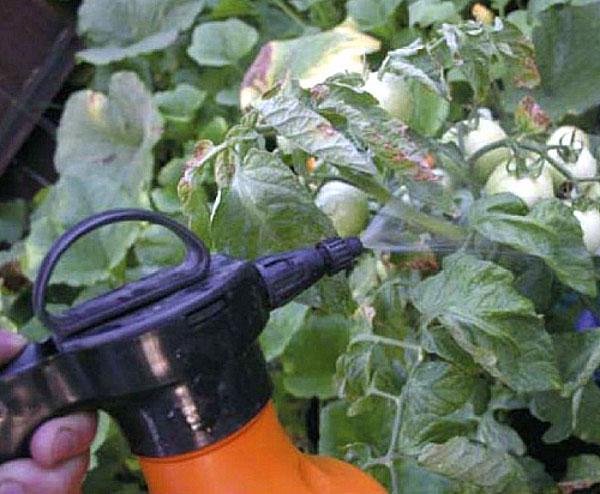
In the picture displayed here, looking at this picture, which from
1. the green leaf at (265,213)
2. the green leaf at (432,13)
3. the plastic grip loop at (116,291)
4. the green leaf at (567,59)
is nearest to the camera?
the plastic grip loop at (116,291)

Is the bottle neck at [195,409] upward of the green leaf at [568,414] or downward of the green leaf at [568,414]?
upward

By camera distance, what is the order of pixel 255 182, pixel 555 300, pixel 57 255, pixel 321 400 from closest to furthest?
pixel 57 255, pixel 255 182, pixel 555 300, pixel 321 400

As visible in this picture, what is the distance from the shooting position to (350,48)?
87cm

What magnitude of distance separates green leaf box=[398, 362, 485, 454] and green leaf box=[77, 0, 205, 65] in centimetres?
65

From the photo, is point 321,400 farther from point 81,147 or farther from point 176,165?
point 81,147

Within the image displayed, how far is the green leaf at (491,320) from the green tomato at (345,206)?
0.05m

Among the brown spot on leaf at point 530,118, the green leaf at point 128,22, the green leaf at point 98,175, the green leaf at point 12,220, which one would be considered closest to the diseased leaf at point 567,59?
the brown spot on leaf at point 530,118

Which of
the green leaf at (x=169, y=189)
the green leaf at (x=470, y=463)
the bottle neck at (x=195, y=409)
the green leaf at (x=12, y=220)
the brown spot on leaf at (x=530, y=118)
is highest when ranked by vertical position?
the bottle neck at (x=195, y=409)

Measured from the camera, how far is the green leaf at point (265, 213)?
534mm

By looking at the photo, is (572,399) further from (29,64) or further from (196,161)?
(29,64)

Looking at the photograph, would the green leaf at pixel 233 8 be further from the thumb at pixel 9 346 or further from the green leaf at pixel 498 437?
the thumb at pixel 9 346

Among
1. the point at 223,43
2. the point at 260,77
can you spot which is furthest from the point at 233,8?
the point at 260,77

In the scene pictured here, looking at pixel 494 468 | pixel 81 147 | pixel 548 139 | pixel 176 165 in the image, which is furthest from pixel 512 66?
pixel 81 147

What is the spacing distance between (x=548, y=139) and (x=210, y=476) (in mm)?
313
